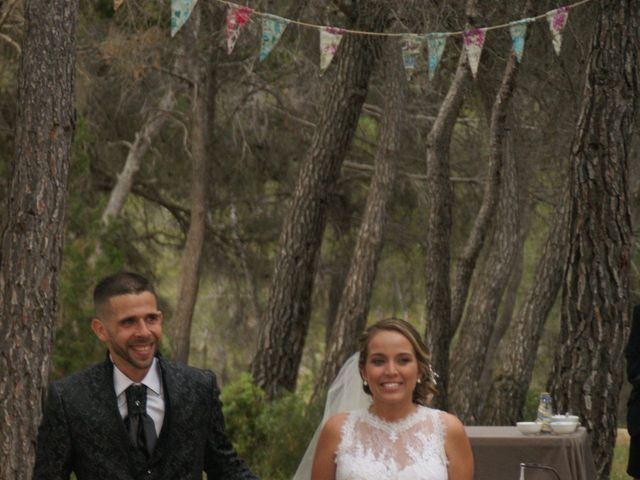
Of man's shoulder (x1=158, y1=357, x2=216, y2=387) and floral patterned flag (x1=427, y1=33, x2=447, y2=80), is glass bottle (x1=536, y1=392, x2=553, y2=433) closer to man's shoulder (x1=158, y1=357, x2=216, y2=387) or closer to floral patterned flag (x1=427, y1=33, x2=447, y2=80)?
man's shoulder (x1=158, y1=357, x2=216, y2=387)

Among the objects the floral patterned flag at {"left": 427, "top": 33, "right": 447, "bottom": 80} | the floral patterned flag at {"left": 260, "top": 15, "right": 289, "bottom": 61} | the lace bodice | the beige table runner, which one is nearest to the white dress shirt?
the lace bodice

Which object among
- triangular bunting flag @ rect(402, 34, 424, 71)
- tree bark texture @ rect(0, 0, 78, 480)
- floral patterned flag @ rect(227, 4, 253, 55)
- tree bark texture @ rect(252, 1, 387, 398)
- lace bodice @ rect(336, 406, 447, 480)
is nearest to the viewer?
lace bodice @ rect(336, 406, 447, 480)

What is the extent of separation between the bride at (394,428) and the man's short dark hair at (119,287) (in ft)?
3.37

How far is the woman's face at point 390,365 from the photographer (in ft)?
15.2

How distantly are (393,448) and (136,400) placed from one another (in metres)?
1.27

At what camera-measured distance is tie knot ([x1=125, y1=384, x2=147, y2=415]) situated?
3910 mm

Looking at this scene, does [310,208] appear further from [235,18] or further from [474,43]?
[474,43]

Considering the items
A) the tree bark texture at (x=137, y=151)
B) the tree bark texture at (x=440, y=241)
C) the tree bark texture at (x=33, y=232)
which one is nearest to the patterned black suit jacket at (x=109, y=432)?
the tree bark texture at (x=33, y=232)

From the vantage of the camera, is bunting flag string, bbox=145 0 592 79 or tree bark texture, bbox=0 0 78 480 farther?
bunting flag string, bbox=145 0 592 79

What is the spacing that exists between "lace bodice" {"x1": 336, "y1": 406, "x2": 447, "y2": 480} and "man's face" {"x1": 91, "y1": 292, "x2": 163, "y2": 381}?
126 cm

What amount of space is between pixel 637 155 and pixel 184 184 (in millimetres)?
8900

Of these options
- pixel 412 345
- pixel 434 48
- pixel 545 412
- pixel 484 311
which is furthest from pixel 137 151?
pixel 412 345

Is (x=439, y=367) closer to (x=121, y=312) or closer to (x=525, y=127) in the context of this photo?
(x=525, y=127)

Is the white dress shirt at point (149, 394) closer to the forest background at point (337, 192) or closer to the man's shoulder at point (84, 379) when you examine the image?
the man's shoulder at point (84, 379)
